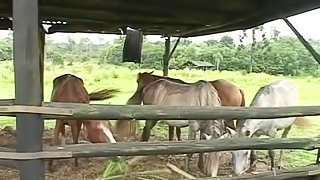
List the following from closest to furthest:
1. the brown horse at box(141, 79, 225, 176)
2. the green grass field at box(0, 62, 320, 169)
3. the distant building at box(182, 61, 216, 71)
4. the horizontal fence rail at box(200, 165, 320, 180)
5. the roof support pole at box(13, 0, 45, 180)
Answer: the roof support pole at box(13, 0, 45, 180)
the horizontal fence rail at box(200, 165, 320, 180)
the brown horse at box(141, 79, 225, 176)
the green grass field at box(0, 62, 320, 169)
the distant building at box(182, 61, 216, 71)

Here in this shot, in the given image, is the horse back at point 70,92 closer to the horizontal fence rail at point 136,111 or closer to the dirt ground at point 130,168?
the dirt ground at point 130,168

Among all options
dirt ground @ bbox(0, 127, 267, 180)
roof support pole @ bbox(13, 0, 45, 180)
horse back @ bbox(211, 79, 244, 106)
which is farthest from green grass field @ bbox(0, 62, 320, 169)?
roof support pole @ bbox(13, 0, 45, 180)

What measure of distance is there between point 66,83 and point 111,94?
999 millimetres

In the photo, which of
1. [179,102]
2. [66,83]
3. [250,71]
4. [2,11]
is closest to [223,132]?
[179,102]

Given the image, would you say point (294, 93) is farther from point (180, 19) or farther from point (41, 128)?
point (41, 128)

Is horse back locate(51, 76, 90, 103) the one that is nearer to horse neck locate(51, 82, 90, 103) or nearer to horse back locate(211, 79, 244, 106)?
horse neck locate(51, 82, 90, 103)

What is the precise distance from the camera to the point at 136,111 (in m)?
2.51

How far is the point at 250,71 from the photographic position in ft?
28.9

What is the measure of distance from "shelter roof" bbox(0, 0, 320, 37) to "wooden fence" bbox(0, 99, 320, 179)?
158 cm

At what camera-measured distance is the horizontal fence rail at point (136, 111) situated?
226 cm

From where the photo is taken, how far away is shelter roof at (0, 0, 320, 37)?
14.9 feet

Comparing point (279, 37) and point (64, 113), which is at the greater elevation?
point (279, 37)

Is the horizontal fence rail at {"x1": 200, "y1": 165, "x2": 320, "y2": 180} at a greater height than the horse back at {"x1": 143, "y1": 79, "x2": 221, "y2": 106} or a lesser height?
lesser

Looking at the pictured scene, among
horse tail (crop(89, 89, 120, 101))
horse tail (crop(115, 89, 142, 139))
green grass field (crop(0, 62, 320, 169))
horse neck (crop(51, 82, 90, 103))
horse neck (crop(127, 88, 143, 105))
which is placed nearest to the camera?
horse neck (crop(51, 82, 90, 103))
